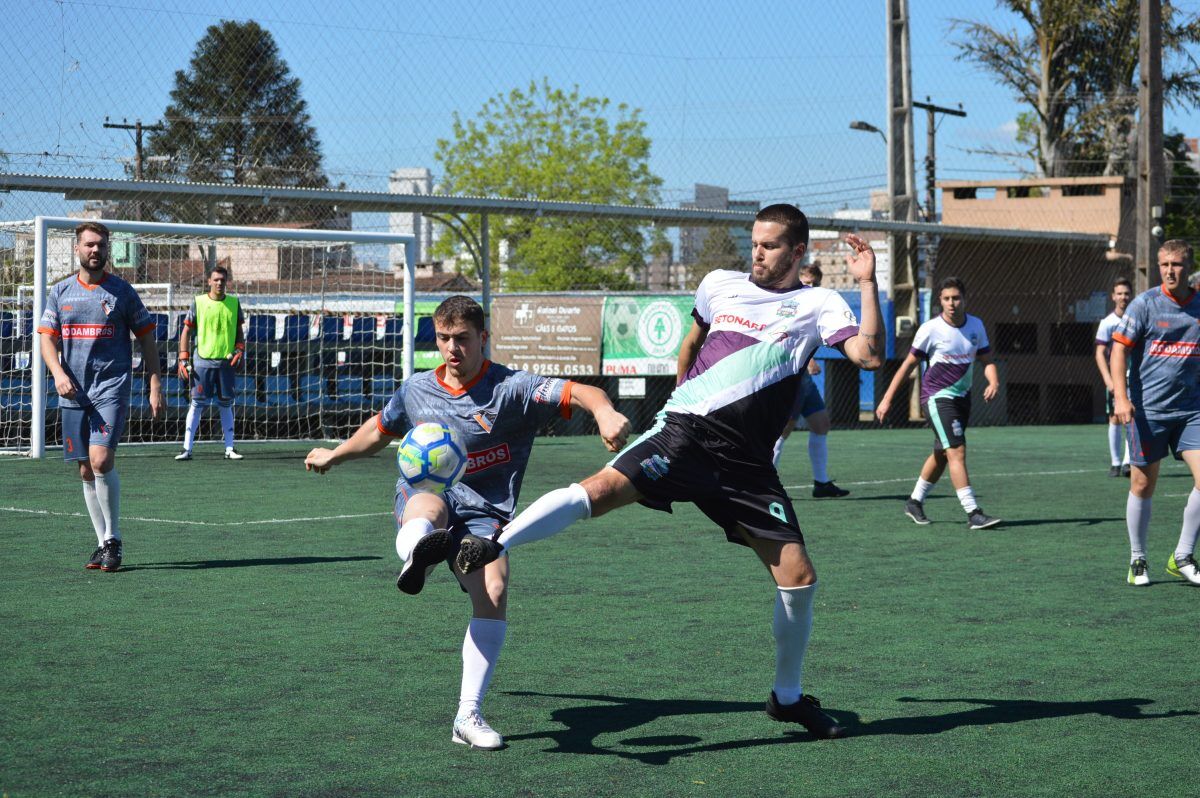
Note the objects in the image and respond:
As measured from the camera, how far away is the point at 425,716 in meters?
5.40

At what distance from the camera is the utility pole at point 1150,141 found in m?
24.5

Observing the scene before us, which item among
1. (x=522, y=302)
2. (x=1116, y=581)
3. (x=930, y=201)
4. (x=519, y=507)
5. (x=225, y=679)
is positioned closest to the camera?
(x=225, y=679)

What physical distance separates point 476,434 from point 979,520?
23.0ft

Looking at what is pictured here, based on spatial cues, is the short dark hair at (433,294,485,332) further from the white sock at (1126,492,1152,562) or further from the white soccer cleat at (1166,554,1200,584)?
the white soccer cleat at (1166,554,1200,584)

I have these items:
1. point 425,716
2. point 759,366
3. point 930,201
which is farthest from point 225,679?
point 930,201

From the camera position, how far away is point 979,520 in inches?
453

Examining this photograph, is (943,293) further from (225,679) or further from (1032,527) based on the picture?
(225,679)

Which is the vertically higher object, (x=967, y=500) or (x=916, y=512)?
(x=967, y=500)

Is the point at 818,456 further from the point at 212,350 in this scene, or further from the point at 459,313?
the point at 459,313

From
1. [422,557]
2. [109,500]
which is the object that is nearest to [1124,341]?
[422,557]

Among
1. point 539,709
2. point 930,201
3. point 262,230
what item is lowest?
point 539,709

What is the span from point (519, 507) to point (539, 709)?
7.09 meters

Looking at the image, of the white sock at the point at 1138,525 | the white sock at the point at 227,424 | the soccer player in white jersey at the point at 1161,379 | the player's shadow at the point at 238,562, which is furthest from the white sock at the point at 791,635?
the white sock at the point at 227,424

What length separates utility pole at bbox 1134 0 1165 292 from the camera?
24.5 m
